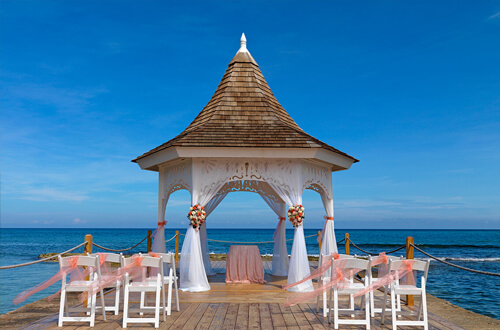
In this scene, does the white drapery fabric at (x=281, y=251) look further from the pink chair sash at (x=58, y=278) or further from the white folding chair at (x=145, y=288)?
the pink chair sash at (x=58, y=278)

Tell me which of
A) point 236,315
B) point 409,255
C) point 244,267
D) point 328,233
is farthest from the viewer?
point 328,233

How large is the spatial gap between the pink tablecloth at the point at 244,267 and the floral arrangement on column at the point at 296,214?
1521mm

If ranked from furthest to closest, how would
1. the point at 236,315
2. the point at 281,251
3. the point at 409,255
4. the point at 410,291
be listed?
the point at 281,251
the point at 409,255
the point at 236,315
the point at 410,291

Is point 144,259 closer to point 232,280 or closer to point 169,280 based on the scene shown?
point 169,280

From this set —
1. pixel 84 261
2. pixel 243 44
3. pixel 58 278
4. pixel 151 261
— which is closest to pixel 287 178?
pixel 151 261

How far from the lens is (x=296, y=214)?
28.1ft

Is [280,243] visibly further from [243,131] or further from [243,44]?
[243,44]

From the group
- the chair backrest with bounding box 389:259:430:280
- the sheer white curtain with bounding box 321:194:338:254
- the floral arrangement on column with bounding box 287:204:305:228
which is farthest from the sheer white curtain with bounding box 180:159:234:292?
the chair backrest with bounding box 389:259:430:280

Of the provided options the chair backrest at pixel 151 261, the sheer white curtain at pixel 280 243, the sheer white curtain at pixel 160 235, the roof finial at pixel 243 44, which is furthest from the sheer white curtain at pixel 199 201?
the roof finial at pixel 243 44

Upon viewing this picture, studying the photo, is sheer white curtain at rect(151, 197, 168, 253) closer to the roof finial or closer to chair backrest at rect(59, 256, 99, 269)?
chair backrest at rect(59, 256, 99, 269)

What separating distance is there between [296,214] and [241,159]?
5.39 ft

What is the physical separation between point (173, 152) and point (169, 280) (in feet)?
9.71

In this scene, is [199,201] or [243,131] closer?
[199,201]

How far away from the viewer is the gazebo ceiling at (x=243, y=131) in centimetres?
838
